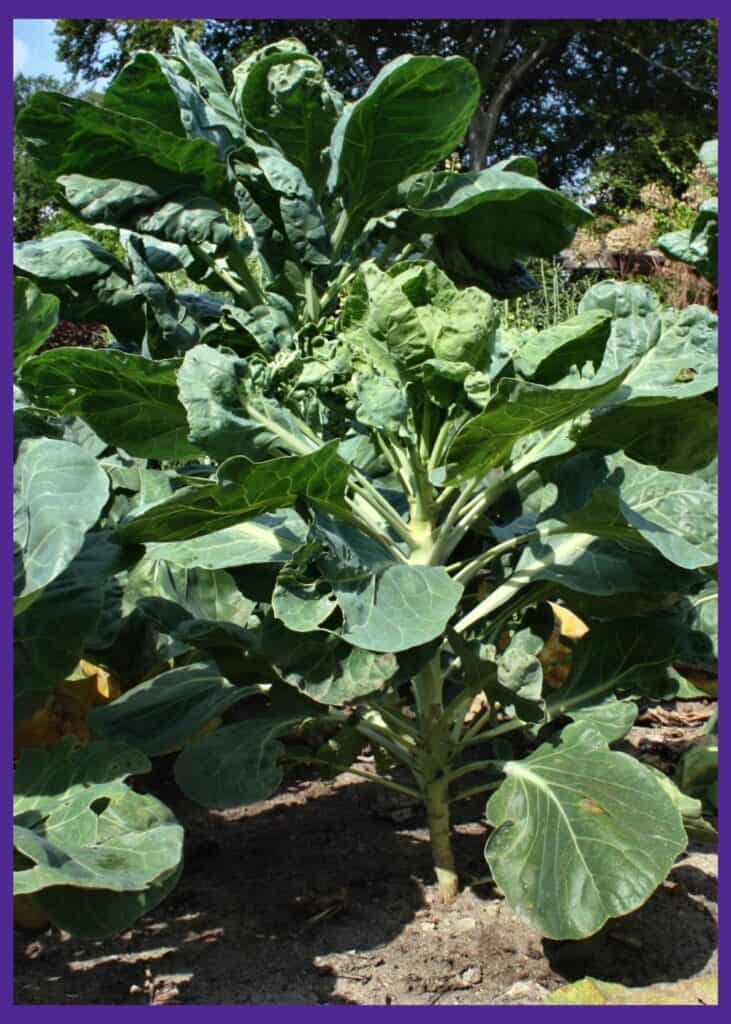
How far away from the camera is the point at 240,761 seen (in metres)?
2.04

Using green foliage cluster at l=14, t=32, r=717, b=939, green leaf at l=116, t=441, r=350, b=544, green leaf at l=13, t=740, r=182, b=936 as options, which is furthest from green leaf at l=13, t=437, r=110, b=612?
→ green leaf at l=13, t=740, r=182, b=936

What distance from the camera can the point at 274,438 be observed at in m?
1.91

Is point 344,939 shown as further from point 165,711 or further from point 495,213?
point 495,213

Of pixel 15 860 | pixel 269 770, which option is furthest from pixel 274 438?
pixel 15 860

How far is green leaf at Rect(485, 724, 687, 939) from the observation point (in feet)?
5.51

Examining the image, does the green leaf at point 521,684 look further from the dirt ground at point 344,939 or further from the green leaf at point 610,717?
the dirt ground at point 344,939

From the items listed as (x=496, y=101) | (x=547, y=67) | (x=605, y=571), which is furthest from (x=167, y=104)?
(x=547, y=67)

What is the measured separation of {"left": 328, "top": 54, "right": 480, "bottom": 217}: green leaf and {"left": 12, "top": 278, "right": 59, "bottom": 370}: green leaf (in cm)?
77

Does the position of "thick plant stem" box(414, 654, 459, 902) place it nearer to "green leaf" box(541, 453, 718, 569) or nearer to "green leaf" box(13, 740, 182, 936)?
"green leaf" box(541, 453, 718, 569)

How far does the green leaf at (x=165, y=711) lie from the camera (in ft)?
6.84

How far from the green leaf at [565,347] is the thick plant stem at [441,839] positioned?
86cm

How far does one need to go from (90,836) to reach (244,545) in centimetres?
62

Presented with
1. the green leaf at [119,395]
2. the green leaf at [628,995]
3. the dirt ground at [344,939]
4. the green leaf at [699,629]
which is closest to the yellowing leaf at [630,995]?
the green leaf at [628,995]

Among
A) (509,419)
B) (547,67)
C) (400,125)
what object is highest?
(547,67)
